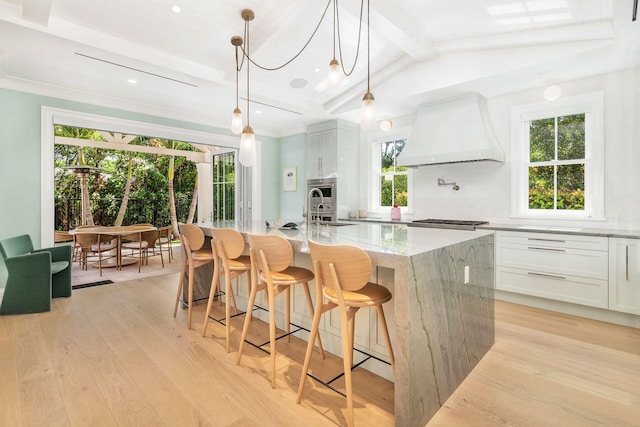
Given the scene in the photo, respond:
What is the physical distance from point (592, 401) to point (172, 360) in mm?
2694

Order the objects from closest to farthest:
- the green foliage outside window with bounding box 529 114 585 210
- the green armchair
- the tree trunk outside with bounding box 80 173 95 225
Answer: the green armchair < the green foliage outside window with bounding box 529 114 585 210 < the tree trunk outside with bounding box 80 173 95 225

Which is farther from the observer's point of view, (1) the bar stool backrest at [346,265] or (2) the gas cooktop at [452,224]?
(2) the gas cooktop at [452,224]

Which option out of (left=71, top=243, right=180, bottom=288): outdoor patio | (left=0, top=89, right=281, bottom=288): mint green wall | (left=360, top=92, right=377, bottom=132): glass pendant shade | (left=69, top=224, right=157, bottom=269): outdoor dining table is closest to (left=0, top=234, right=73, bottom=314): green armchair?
(left=0, top=89, right=281, bottom=288): mint green wall

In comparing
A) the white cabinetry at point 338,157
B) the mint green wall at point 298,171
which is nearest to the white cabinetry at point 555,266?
the white cabinetry at point 338,157

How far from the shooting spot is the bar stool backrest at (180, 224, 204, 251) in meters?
2.87

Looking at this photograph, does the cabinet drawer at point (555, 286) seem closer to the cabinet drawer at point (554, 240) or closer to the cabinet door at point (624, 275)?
the cabinet door at point (624, 275)

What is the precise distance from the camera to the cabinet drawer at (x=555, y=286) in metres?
3.06

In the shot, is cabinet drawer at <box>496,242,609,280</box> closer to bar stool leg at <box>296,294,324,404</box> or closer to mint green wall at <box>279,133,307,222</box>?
bar stool leg at <box>296,294,324,404</box>

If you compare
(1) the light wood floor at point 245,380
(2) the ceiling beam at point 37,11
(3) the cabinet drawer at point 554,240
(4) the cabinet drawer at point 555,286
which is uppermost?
(2) the ceiling beam at point 37,11

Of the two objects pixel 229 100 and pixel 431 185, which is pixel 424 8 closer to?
pixel 431 185

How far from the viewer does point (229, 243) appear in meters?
2.49

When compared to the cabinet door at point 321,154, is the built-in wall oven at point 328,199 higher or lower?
lower

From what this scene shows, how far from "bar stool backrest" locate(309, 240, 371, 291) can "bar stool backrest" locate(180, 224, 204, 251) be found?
1.58m

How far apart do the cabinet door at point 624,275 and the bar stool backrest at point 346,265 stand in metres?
2.84
